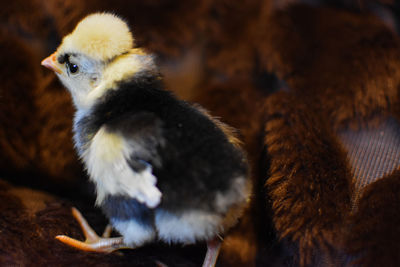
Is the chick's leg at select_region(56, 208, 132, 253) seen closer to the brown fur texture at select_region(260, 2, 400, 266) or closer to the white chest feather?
the white chest feather

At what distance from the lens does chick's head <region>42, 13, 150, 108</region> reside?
0.76m

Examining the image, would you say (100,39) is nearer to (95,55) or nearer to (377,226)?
(95,55)

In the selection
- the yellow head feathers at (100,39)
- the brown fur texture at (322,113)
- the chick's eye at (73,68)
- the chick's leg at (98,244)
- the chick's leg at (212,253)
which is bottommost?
the chick's leg at (212,253)

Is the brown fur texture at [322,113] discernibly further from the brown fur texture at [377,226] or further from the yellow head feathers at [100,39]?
the yellow head feathers at [100,39]

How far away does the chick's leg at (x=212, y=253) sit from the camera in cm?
80

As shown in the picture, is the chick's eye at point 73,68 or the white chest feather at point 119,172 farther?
the chick's eye at point 73,68

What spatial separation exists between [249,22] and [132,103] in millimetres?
635

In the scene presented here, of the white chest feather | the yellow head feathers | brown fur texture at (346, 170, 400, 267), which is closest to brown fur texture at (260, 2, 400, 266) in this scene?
brown fur texture at (346, 170, 400, 267)

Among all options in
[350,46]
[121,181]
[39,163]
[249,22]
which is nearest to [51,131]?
[39,163]

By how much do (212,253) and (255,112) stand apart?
45cm

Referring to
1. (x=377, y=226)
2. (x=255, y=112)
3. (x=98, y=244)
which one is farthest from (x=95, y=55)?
(x=377, y=226)

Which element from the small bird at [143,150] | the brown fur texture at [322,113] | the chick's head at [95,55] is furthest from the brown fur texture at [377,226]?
the chick's head at [95,55]

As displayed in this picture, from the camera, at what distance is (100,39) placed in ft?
2.48

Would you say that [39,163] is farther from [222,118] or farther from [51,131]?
[222,118]
